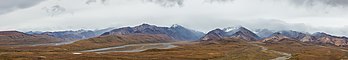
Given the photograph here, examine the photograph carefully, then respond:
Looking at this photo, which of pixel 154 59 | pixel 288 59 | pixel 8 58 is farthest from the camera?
pixel 288 59

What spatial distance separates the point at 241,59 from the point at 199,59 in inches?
637

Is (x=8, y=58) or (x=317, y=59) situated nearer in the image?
(x=8, y=58)

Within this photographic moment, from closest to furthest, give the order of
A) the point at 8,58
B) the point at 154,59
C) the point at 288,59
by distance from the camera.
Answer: the point at 8,58 < the point at 154,59 < the point at 288,59

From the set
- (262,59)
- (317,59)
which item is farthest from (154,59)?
(317,59)

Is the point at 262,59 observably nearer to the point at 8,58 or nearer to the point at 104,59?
the point at 104,59

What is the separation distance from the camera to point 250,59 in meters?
179

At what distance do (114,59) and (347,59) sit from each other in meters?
98.8

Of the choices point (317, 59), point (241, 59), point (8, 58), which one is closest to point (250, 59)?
point (241, 59)

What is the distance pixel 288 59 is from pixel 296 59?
11.8 feet

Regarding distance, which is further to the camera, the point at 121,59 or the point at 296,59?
the point at 296,59

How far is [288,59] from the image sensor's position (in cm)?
18600

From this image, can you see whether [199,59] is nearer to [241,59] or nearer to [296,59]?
[241,59]

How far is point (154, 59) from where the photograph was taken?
169500 millimetres

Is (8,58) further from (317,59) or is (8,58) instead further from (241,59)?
(317,59)
